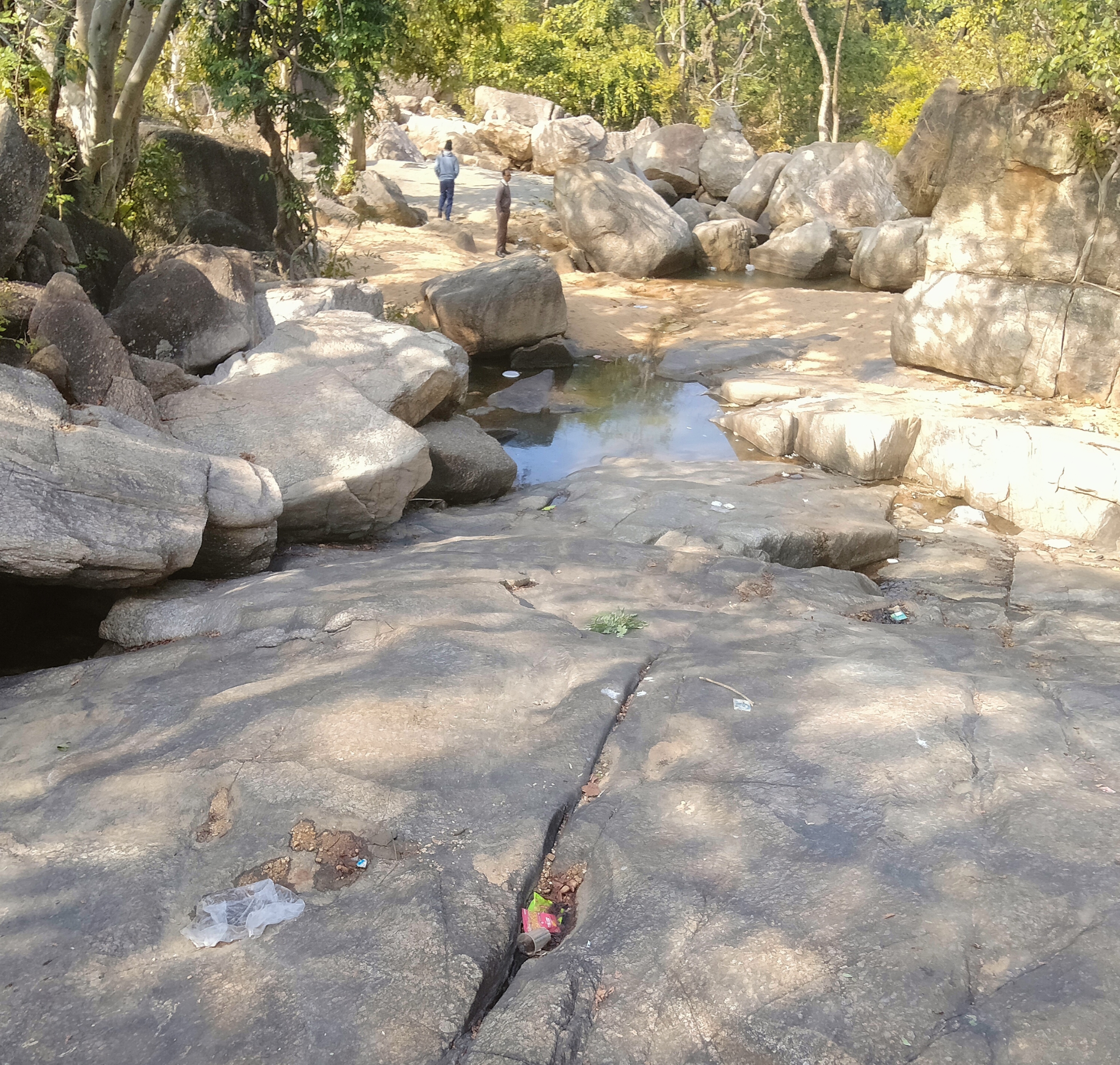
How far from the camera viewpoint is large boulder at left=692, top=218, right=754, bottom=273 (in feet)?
54.6

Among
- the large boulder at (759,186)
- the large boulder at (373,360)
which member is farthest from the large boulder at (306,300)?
the large boulder at (759,186)

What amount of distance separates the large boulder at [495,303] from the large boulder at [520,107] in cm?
1507

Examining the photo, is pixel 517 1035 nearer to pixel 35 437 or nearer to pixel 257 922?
pixel 257 922

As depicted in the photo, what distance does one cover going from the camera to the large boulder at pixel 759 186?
19016 mm

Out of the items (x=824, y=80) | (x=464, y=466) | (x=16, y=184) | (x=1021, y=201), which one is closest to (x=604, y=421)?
(x=464, y=466)

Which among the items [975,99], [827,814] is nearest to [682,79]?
[975,99]

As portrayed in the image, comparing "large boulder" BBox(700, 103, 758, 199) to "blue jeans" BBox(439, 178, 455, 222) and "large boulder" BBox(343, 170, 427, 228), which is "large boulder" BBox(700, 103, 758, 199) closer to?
"blue jeans" BBox(439, 178, 455, 222)

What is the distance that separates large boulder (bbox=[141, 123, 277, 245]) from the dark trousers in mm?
4905

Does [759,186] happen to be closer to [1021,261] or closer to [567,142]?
[567,142]

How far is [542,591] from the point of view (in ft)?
14.8

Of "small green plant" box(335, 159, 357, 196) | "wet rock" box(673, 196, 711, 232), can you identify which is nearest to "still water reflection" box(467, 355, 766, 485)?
"small green plant" box(335, 159, 357, 196)

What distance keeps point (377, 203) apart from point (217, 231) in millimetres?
6808

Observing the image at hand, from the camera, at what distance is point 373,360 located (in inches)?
286

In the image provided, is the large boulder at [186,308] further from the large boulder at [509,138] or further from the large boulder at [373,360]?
the large boulder at [509,138]
